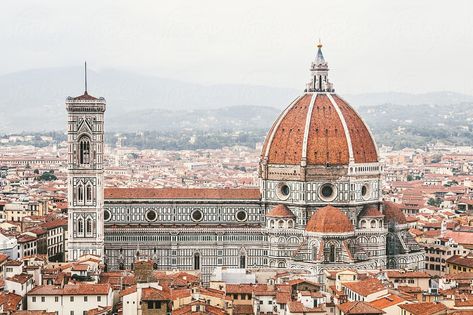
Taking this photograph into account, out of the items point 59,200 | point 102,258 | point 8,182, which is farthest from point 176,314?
point 8,182

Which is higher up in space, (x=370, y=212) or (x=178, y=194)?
(x=178, y=194)

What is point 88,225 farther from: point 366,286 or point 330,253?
point 366,286

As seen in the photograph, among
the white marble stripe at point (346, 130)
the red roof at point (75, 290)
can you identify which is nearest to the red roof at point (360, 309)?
the red roof at point (75, 290)

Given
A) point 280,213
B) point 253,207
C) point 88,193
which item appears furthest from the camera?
point 253,207

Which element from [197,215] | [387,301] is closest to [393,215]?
[197,215]

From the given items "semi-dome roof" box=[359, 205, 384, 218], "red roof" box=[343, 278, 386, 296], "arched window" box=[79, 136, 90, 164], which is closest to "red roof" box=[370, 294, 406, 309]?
"red roof" box=[343, 278, 386, 296]

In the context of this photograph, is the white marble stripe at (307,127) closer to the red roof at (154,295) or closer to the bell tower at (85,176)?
the bell tower at (85,176)
